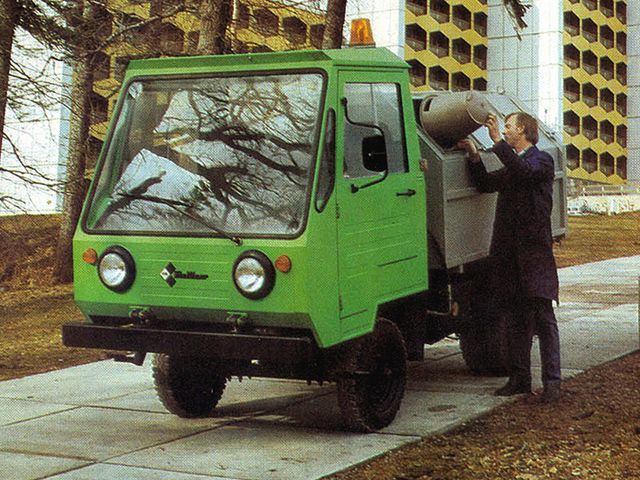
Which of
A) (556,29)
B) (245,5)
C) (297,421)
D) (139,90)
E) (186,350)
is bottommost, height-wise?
(297,421)

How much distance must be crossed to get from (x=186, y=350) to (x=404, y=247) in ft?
5.53

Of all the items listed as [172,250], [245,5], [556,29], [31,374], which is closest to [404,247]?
[172,250]

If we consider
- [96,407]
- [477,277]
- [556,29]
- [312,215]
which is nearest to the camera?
[312,215]

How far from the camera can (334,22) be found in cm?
1819

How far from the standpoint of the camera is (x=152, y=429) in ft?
25.2

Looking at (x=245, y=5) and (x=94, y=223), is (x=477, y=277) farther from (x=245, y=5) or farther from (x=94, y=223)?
(x=245, y=5)

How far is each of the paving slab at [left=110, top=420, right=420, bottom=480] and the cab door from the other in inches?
28.6

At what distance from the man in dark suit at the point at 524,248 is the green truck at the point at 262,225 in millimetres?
764

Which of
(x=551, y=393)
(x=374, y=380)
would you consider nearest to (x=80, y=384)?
(x=374, y=380)

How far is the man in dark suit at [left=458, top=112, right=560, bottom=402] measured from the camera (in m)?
8.23

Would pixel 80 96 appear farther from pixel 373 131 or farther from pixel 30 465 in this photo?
pixel 30 465

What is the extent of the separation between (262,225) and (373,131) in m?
1.04

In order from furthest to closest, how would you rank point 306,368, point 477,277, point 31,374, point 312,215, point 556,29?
point 556,29 → point 31,374 → point 477,277 → point 306,368 → point 312,215

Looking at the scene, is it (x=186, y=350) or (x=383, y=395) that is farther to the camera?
(x=383, y=395)
